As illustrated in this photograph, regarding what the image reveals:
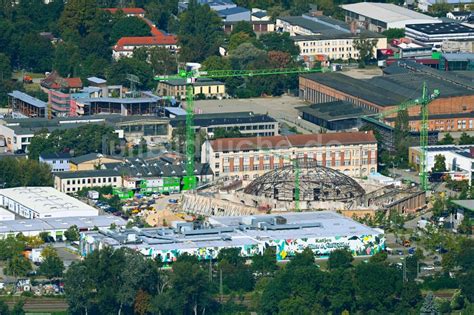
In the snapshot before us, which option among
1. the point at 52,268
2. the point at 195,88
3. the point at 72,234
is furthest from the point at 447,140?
the point at 52,268

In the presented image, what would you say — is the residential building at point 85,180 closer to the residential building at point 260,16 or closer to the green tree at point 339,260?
the green tree at point 339,260

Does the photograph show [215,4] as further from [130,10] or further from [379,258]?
[379,258]

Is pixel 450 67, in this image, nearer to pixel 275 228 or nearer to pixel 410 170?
pixel 410 170

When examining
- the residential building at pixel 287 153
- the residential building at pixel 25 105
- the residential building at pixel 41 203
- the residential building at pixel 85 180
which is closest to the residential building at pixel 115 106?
the residential building at pixel 25 105

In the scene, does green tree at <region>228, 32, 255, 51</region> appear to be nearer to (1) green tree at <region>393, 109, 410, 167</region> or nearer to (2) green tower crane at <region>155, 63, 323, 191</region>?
(2) green tower crane at <region>155, 63, 323, 191</region>

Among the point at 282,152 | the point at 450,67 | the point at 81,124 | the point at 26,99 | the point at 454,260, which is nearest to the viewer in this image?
the point at 454,260

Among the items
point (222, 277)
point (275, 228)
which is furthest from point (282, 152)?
point (222, 277)

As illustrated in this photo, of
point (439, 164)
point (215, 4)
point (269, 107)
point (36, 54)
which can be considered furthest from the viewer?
point (215, 4)
